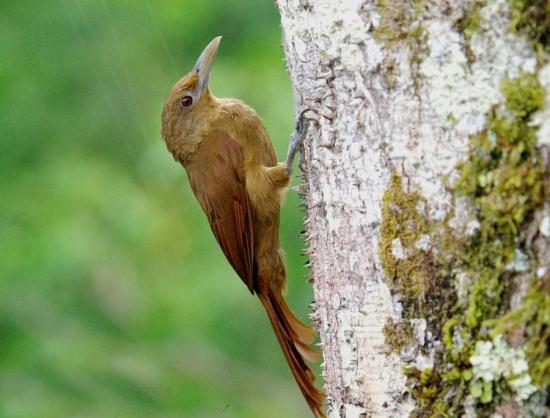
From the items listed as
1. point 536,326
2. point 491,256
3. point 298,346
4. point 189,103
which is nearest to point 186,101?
point 189,103

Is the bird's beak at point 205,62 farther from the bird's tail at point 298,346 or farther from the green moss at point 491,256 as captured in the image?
the green moss at point 491,256

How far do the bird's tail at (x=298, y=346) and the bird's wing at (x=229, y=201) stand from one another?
281mm

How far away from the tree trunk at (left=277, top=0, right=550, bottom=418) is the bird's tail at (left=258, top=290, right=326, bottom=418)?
3.82ft

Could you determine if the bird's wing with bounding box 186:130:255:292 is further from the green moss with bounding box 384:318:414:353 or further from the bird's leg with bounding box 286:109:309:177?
the green moss with bounding box 384:318:414:353

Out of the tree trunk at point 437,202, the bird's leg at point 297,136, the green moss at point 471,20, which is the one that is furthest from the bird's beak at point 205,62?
the green moss at point 471,20

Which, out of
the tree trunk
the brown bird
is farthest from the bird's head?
the tree trunk

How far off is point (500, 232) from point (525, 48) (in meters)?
0.46

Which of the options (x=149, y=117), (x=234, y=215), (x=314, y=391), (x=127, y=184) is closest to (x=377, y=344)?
(x=314, y=391)

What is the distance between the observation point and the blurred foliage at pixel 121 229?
5.61 m

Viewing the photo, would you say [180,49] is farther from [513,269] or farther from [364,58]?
[513,269]

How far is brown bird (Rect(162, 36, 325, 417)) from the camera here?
15.8 feet

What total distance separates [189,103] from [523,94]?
2.86m

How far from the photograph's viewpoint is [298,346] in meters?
4.39

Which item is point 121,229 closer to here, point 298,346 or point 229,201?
point 229,201
